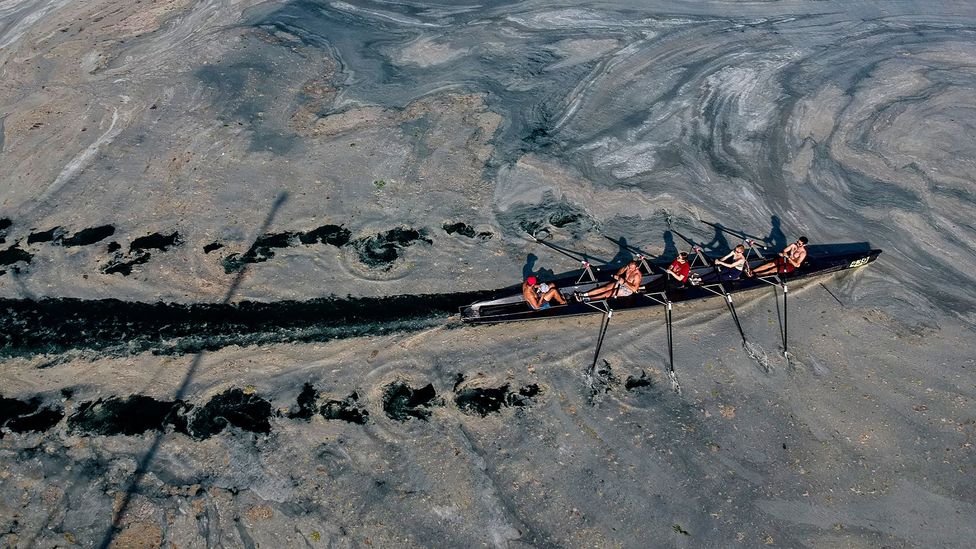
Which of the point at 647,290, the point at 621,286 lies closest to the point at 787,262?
the point at 647,290

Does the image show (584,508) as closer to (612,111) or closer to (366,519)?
(366,519)

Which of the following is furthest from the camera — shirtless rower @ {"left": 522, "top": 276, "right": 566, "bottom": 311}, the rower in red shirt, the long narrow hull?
the rower in red shirt

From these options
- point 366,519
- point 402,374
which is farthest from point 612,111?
point 366,519

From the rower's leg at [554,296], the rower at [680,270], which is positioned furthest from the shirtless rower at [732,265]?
the rower's leg at [554,296]

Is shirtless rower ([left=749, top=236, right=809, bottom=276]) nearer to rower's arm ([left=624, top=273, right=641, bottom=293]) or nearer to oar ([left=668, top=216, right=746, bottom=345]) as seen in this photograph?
oar ([left=668, top=216, right=746, bottom=345])

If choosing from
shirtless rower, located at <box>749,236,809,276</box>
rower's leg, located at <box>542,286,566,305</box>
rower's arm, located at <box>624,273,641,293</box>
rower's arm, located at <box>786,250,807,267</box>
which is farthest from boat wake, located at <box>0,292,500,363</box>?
rower's arm, located at <box>786,250,807,267</box>
